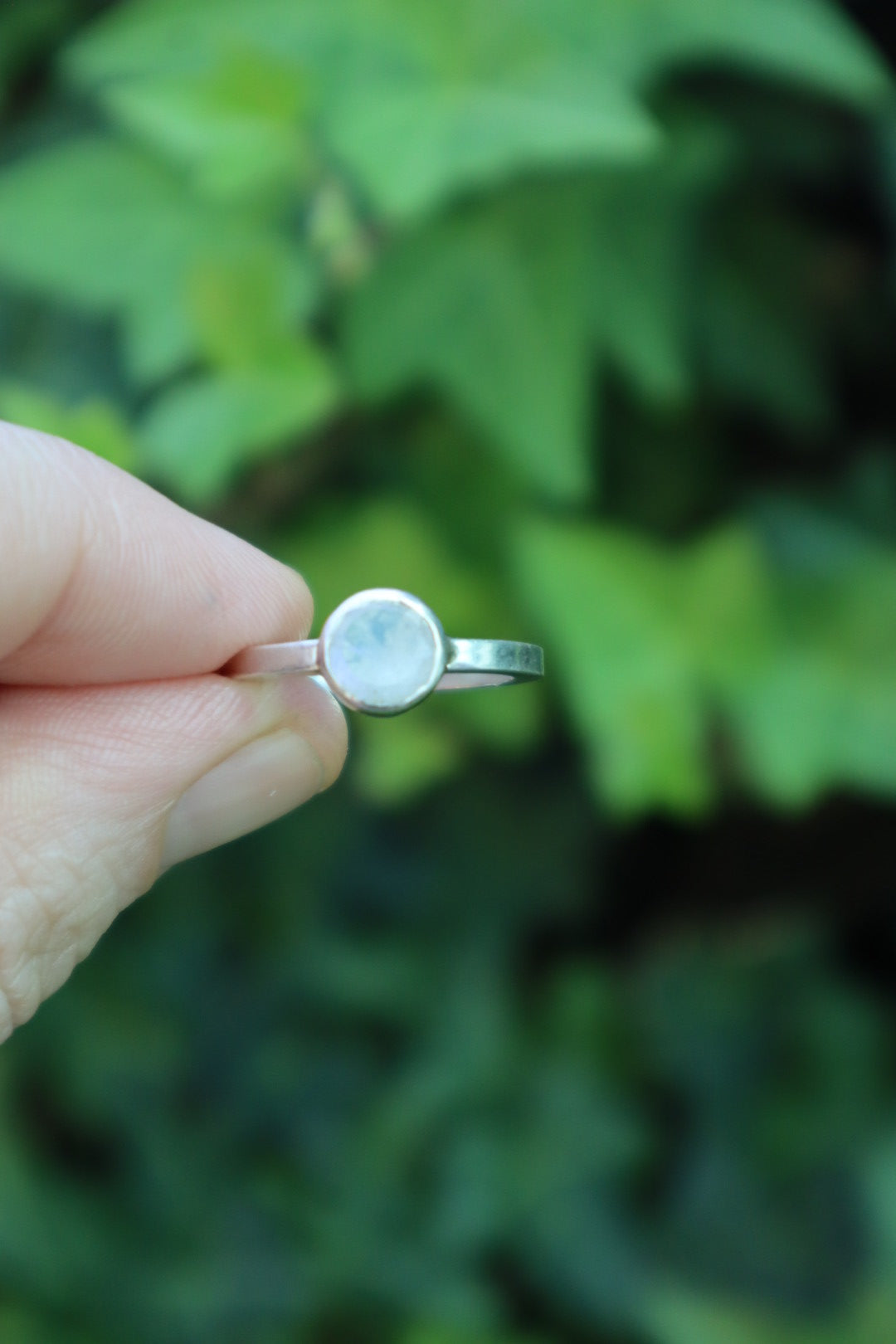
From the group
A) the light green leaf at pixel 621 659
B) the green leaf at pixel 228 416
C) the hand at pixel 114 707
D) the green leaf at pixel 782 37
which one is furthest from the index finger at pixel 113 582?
the green leaf at pixel 782 37

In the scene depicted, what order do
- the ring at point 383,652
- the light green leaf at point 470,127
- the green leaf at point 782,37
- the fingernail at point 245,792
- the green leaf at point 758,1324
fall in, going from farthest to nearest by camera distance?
the green leaf at point 758,1324 < the green leaf at point 782,37 < the light green leaf at point 470,127 < the fingernail at point 245,792 < the ring at point 383,652

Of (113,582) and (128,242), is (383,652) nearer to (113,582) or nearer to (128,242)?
(113,582)

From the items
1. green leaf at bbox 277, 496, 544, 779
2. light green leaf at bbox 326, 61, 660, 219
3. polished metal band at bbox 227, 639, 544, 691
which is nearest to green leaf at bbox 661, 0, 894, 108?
light green leaf at bbox 326, 61, 660, 219

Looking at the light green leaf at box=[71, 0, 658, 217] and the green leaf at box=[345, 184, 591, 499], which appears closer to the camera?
the light green leaf at box=[71, 0, 658, 217]

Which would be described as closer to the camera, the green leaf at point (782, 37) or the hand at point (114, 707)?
the hand at point (114, 707)

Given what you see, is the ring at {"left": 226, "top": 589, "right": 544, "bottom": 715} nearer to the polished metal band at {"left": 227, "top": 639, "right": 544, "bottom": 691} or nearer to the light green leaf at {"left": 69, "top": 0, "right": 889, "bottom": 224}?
the polished metal band at {"left": 227, "top": 639, "right": 544, "bottom": 691}

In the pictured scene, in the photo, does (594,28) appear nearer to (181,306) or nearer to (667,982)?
(181,306)

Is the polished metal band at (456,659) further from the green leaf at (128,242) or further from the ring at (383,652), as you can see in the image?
the green leaf at (128,242)
